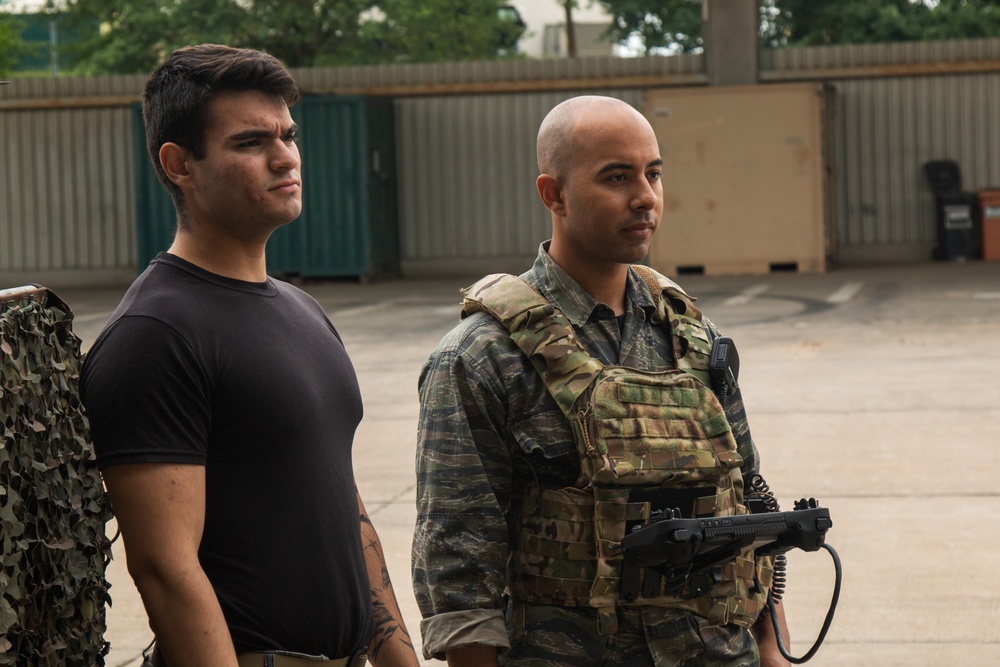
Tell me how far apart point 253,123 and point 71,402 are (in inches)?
20.1

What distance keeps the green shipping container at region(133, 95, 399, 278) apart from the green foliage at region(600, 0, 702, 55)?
14.4 metres

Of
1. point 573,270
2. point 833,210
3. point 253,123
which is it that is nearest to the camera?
point 253,123

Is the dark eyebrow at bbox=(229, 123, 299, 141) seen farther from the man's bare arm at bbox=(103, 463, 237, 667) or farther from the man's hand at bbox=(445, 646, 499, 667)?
the man's hand at bbox=(445, 646, 499, 667)

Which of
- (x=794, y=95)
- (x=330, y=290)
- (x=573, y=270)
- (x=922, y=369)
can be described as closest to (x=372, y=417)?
(x=922, y=369)

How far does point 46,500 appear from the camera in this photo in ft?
6.15

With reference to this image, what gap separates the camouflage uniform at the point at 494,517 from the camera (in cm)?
214

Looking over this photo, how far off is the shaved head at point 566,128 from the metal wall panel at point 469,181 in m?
17.3

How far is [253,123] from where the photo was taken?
2064mm

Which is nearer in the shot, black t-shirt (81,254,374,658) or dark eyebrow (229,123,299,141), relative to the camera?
black t-shirt (81,254,374,658)

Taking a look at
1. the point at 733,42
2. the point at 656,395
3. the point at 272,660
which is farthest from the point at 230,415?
the point at 733,42

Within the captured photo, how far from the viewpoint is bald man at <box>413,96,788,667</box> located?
2141 mm

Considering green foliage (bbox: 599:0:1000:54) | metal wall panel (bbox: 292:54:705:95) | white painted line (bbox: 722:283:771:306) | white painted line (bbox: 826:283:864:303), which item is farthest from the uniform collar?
green foliage (bbox: 599:0:1000:54)

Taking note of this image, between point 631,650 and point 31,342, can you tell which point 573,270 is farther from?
point 31,342

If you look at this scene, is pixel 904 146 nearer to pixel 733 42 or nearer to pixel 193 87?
pixel 733 42
